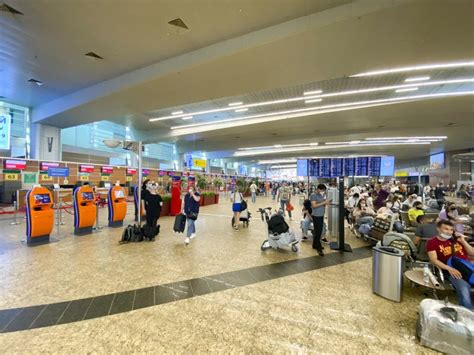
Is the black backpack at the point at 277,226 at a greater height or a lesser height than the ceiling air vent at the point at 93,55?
lesser

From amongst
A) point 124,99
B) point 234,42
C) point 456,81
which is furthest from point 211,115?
point 456,81

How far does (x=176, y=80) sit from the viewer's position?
6.98 meters

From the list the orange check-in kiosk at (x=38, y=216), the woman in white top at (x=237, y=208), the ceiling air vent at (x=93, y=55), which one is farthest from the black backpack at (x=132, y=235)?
the ceiling air vent at (x=93, y=55)

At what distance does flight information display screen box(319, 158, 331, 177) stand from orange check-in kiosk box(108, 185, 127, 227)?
23.3ft

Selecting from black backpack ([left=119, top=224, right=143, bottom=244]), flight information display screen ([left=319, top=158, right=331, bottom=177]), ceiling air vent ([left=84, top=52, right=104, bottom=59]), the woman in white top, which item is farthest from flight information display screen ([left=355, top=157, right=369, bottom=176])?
ceiling air vent ([left=84, top=52, right=104, bottom=59])

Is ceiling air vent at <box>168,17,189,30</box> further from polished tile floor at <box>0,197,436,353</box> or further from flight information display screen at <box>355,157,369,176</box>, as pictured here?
flight information display screen at <box>355,157,369,176</box>

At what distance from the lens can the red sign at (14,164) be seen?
30.1 feet

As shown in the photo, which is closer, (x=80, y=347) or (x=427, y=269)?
(x=80, y=347)

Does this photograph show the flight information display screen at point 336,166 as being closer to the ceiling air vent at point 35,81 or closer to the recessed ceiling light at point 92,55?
the recessed ceiling light at point 92,55

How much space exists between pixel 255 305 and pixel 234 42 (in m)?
5.63

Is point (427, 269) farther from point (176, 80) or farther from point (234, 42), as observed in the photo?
point (176, 80)

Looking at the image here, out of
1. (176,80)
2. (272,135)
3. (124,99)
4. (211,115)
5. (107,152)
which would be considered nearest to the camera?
(176,80)

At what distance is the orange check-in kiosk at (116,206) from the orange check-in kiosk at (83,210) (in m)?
0.72

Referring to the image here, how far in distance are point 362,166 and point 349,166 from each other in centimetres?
50
